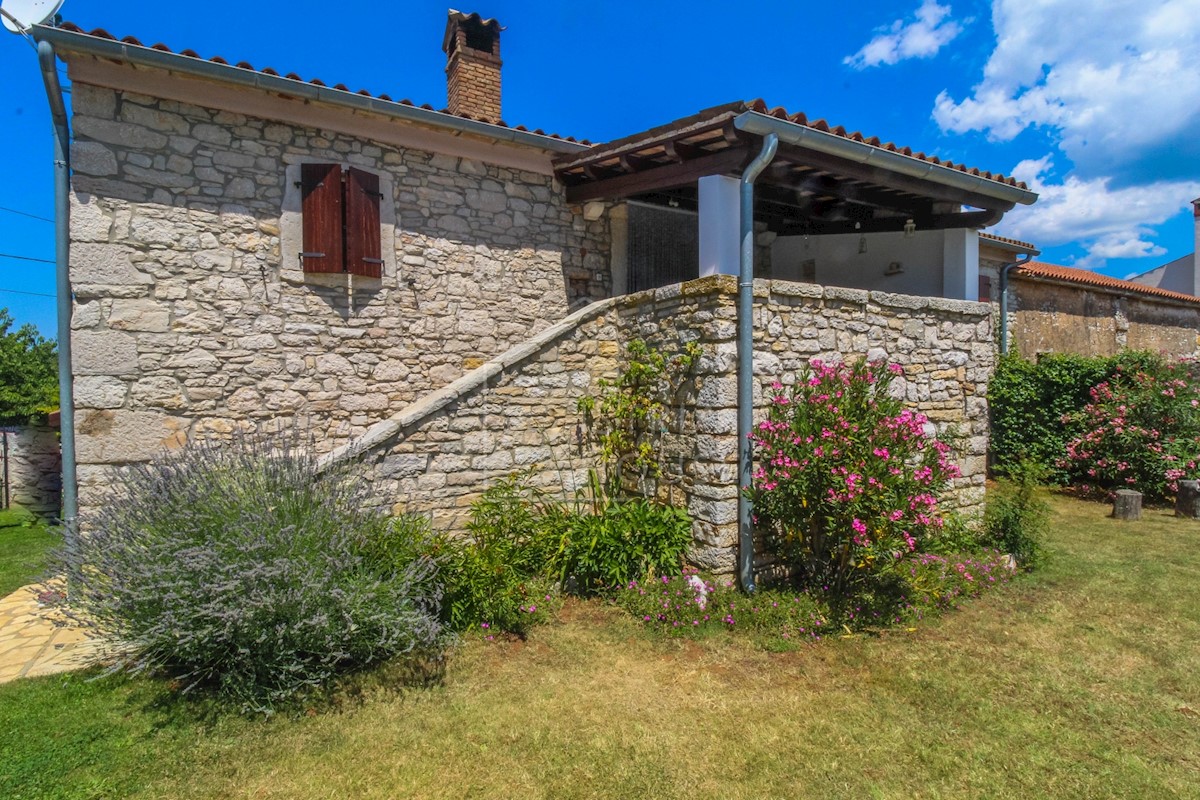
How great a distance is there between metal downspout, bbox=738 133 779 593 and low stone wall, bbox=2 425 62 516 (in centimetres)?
920

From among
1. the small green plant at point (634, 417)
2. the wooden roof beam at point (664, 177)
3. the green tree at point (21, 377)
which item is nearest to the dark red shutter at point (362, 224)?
the wooden roof beam at point (664, 177)

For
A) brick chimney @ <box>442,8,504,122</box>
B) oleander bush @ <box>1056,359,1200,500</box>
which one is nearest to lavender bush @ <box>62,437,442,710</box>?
brick chimney @ <box>442,8,504,122</box>

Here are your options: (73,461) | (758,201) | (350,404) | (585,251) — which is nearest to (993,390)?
(758,201)

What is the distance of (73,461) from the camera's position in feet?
17.3

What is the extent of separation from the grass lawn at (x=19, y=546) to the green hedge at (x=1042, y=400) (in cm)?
1262

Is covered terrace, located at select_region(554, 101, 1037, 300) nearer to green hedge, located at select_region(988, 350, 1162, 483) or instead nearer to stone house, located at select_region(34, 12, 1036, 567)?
stone house, located at select_region(34, 12, 1036, 567)

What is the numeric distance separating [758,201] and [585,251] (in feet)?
7.11

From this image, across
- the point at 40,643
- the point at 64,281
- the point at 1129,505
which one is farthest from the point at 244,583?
the point at 1129,505

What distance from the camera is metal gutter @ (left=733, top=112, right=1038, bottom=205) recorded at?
5.00 m

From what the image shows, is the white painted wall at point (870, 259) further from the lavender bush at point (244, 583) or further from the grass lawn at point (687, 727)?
the lavender bush at point (244, 583)

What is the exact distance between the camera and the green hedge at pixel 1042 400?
10.3 m

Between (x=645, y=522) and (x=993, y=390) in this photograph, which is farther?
(x=993, y=390)

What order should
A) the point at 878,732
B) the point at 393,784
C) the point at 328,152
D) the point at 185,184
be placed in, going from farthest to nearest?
the point at 328,152
the point at 185,184
the point at 878,732
the point at 393,784

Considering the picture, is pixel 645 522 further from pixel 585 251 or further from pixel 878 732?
pixel 585 251
